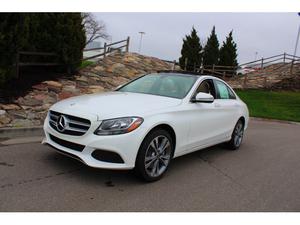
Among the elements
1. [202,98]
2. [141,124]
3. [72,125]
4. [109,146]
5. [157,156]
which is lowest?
[157,156]

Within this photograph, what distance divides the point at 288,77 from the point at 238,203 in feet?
65.2

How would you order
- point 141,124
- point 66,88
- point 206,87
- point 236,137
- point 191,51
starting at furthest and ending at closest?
1. point 191,51
2. point 66,88
3. point 236,137
4. point 206,87
5. point 141,124

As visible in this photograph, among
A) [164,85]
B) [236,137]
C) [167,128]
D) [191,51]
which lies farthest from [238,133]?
[191,51]

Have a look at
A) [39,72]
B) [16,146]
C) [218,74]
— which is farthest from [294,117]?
[218,74]

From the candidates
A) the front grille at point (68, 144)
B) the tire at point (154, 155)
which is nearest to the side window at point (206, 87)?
the tire at point (154, 155)

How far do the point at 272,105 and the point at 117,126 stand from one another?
1245cm

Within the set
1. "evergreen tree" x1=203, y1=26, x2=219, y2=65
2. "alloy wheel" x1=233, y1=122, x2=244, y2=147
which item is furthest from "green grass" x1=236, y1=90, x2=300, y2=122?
"evergreen tree" x1=203, y1=26, x2=219, y2=65

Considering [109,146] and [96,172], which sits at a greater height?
[109,146]

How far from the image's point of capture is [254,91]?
1914 centimetres

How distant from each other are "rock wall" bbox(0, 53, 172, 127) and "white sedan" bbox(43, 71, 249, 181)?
2767 mm

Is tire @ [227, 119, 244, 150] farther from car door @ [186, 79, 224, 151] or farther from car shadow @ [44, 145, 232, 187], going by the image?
car shadow @ [44, 145, 232, 187]

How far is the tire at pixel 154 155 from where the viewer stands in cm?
414

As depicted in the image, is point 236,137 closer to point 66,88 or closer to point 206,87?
point 206,87

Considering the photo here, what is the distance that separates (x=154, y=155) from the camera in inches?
172
